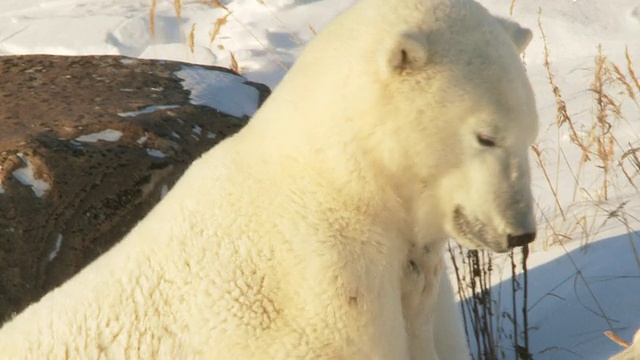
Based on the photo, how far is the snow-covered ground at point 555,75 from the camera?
4.25 meters

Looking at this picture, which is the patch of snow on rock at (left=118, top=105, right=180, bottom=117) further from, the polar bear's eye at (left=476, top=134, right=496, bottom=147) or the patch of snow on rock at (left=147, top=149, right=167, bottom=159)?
the polar bear's eye at (left=476, top=134, right=496, bottom=147)

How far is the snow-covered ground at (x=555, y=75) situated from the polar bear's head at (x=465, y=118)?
162cm

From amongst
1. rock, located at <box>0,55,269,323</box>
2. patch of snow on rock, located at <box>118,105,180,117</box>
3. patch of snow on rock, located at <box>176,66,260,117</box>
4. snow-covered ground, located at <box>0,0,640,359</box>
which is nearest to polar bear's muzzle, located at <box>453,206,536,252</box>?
snow-covered ground, located at <box>0,0,640,359</box>

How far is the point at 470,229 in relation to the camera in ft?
8.19

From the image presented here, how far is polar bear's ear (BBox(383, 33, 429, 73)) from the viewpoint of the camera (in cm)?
235

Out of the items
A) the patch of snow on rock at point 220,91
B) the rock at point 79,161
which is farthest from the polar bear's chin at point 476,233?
the patch of snow on rock at point 220,91

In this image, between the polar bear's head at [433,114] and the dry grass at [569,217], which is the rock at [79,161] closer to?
the dry grass at [569,217]

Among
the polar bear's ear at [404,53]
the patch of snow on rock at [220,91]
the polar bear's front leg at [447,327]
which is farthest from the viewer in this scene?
the patch of snow on rock at [220,91]

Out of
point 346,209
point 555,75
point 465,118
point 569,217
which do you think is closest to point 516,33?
point 465,118

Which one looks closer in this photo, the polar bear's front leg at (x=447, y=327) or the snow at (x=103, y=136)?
the polar bear's front leg at (x=447, y=327)

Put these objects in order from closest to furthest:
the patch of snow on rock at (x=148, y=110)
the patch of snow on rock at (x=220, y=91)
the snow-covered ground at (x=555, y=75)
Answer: the snow-covered ground at (x=555, y=75) → the patch of snow on rock at (x=148, y=110) → the patch of snow on rock at (x=220, y=91)

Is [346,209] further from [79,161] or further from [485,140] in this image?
[79,161]

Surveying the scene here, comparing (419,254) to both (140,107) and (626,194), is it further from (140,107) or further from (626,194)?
(626,194)

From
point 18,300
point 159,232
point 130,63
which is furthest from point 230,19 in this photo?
point 159,232
